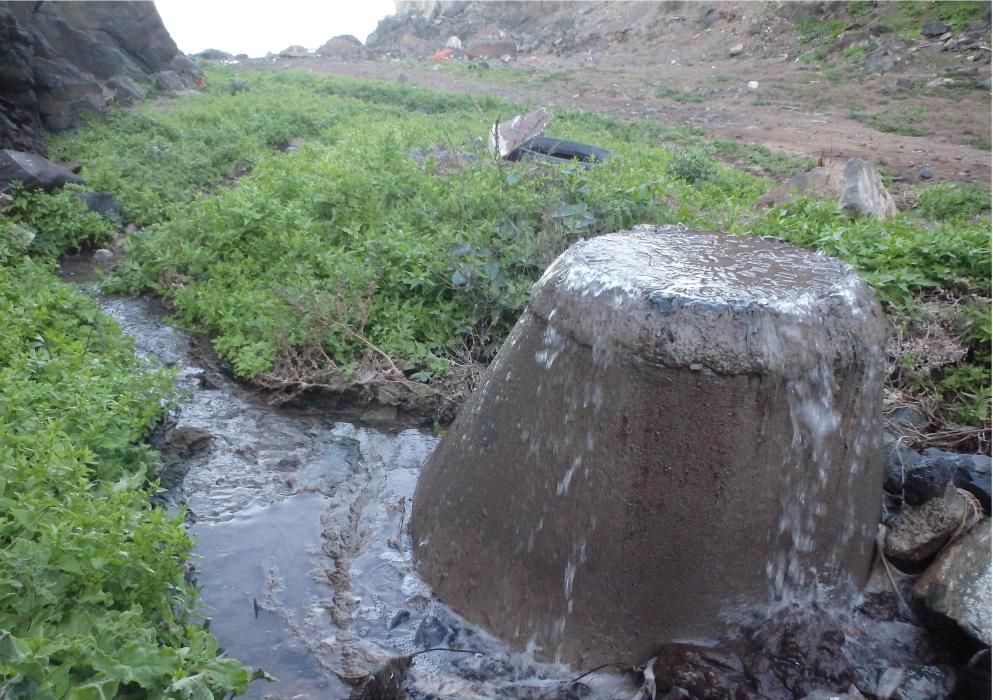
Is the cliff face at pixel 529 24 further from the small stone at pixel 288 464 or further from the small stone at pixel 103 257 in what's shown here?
the small stone at pixel 288 464

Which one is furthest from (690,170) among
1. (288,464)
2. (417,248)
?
(288,464)

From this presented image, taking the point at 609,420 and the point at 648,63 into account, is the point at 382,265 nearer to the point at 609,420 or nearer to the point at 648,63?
the point at 609,420

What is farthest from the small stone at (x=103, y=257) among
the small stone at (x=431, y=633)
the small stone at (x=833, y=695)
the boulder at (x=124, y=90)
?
the boulder at (x=124, y=90)

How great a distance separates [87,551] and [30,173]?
7.09 m

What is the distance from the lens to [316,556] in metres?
3.79

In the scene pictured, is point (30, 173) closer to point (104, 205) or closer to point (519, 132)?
point (104, 205)

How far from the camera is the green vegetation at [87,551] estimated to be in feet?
7.87

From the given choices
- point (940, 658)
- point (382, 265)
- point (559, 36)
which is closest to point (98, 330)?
point (382, 265)

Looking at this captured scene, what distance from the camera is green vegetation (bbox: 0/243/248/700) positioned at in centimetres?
240

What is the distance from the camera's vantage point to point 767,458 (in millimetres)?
2859

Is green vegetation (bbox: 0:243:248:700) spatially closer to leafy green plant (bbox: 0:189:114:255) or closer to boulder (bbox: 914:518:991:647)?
boulder (bbox: 914:518:991:647)

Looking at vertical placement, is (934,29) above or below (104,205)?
below

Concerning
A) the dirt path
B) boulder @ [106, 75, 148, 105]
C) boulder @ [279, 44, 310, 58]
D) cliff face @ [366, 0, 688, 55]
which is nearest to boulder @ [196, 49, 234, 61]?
boulder @ [279, 44, 310, 58]

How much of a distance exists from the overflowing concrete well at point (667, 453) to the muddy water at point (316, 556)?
0.18 meters
